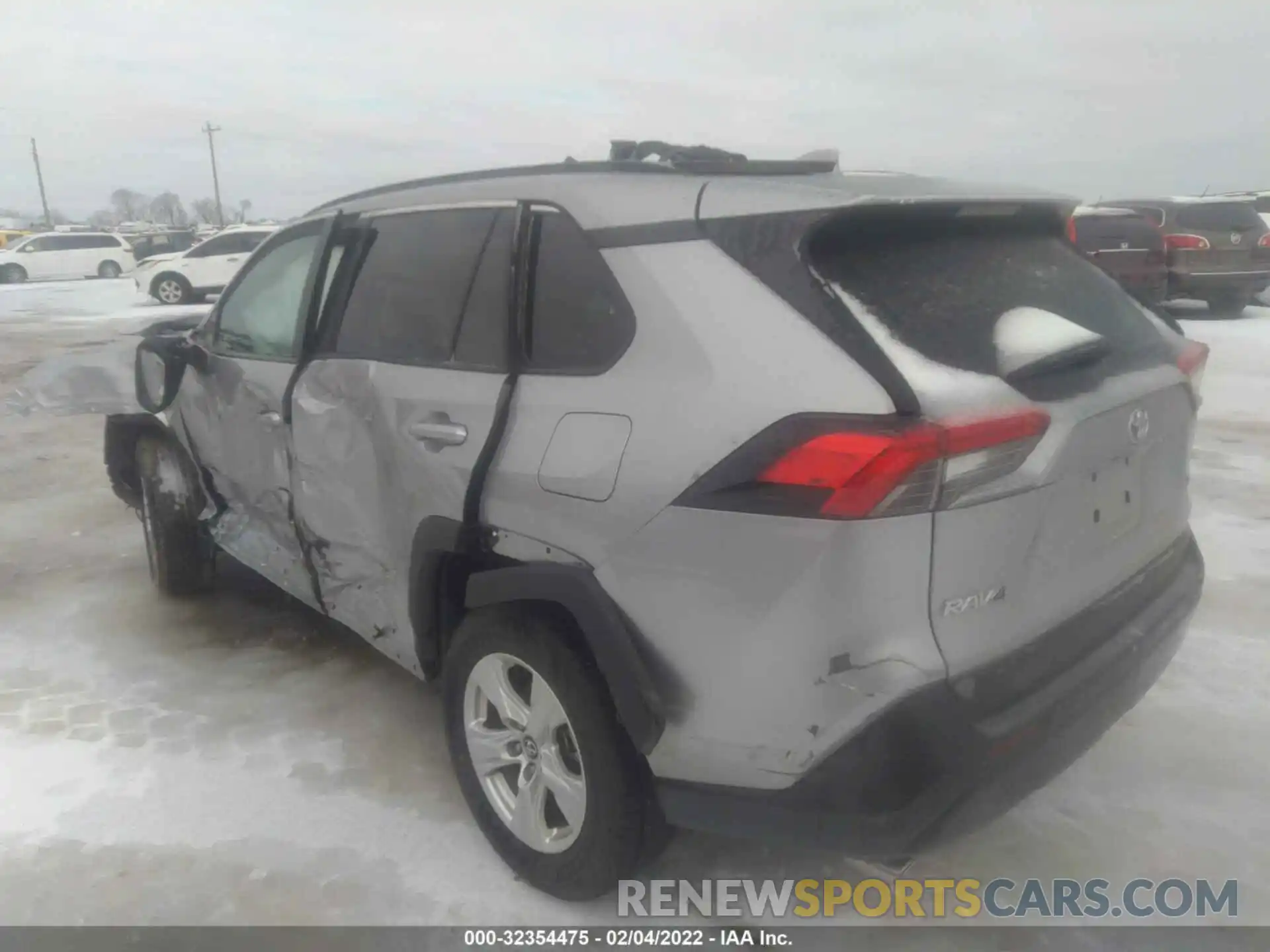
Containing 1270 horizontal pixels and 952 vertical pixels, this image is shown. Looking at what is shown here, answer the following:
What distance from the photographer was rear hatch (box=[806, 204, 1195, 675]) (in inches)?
71.8

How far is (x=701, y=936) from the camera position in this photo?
234cm

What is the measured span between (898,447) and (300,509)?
219 centimetres

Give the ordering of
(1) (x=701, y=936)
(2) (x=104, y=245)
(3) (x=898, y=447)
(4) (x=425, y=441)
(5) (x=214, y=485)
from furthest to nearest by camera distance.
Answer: (2) (x=104, y=245) < (5) (x=214, y=485) < (4) (x=425, y=441) < (1) (x=701, y=936) < (3) (x=898, y=447)

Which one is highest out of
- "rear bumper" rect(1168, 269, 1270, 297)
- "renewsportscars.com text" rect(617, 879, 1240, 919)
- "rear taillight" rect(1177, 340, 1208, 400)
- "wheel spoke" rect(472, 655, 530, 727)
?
"rear taillight" rect(1177, 340, 1208, 400)

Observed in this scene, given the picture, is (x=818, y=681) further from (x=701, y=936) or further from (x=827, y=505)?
(x=701, y=936)

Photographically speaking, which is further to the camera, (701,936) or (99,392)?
(99,392)

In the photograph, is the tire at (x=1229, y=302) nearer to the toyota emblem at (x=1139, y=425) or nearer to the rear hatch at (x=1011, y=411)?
the rear hatch at (x=1011, y=411)

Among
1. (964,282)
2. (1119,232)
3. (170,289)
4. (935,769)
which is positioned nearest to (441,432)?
(964,282)

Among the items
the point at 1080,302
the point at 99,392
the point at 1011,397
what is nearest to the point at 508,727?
the point at 1011,397

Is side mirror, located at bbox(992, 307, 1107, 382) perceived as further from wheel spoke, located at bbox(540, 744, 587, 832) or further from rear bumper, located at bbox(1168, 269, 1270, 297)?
rear bumper, located at bbox(1168, 269, 1270, 297)

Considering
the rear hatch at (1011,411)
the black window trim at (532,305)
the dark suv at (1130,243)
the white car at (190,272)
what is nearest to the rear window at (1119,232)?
the dark suv at (1130,243)

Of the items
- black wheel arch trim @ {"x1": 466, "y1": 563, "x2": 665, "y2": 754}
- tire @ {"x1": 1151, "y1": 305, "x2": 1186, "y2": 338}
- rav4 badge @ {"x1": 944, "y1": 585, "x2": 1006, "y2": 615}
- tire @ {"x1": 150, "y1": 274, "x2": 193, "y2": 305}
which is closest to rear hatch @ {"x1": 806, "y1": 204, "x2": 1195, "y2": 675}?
rav4 badge @ {"x1": 944, "y1": 585, "x2": 1006, "y2": 615}

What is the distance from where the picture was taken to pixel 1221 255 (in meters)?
12.5

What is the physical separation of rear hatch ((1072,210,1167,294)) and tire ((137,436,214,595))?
1145cm
